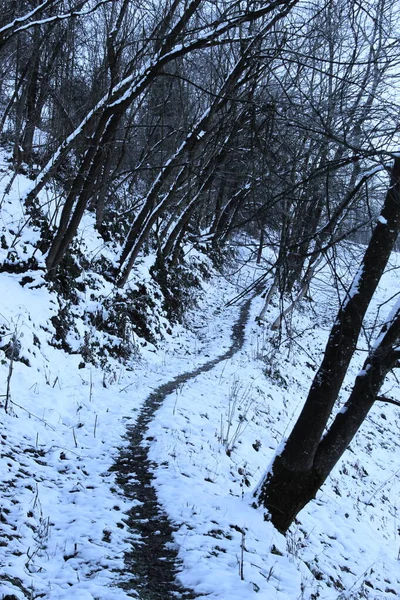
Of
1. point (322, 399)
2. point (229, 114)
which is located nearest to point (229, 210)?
point (229, 114)

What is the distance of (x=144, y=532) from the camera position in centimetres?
393

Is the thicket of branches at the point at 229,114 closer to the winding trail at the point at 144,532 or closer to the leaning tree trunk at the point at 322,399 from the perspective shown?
the leaning tree trunk at the point at 322,399

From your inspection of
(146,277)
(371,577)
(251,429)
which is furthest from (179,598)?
(146,277)

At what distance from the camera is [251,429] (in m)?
7.98

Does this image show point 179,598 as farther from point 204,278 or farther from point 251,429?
point 204,278

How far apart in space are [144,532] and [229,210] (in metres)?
6.58

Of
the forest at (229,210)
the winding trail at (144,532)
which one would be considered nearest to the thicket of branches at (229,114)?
the forest at (229,210)

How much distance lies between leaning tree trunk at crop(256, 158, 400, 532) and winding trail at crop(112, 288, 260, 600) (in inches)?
50.0

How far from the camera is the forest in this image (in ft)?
11.5

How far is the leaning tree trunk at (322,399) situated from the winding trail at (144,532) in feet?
4.17

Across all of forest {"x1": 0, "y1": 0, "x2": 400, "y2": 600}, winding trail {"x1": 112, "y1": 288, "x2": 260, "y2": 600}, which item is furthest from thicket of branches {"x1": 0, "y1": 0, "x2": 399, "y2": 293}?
winding trail {"x1": 112, "y1": 288, "x2": 260, "y2": 600}

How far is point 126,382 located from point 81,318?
186 centimetres

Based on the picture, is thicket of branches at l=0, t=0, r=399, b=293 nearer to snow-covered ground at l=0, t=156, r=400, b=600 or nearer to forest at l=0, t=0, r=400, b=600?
forest at l=0, t=0, r=400, b=600

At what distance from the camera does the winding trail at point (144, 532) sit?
3174 mm
